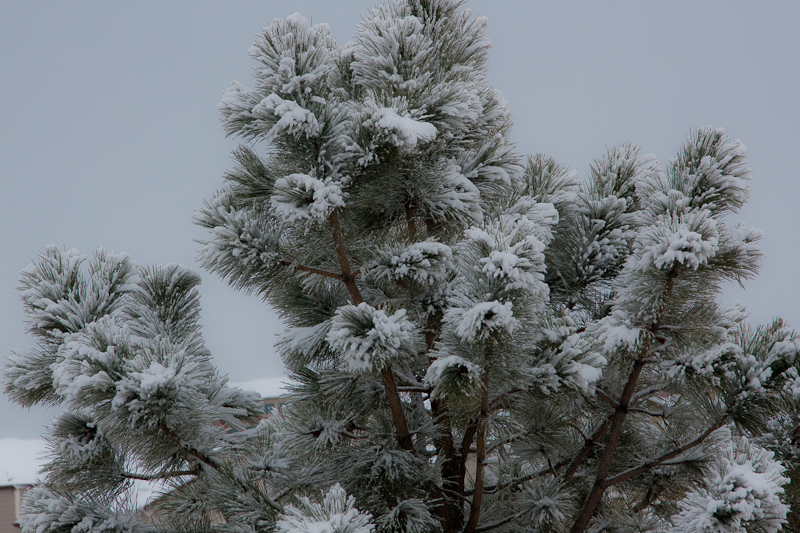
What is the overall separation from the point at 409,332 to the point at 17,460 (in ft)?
26.7

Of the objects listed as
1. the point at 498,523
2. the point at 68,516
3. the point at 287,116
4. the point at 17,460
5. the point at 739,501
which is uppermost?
the point at 17,460

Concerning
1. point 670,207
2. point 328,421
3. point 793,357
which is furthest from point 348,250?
point 793,357

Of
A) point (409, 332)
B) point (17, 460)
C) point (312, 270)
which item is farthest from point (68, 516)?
point (17, 460)

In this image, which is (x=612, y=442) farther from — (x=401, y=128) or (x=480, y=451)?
(x=401, y=128)

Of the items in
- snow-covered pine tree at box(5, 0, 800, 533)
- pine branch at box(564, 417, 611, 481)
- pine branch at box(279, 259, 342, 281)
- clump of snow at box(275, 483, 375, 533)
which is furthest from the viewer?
pine branch at box(564, 417, 611, 481)

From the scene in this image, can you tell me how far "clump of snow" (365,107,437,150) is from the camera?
3.94 ft

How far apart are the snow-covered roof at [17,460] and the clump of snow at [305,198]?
6694 mm

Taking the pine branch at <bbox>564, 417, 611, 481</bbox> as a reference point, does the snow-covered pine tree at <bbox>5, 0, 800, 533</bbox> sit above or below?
above

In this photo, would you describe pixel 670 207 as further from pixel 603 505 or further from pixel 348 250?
pixel 603 505

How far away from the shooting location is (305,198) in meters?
1.28

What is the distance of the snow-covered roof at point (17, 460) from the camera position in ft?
23.2

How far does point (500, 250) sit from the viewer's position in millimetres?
1127

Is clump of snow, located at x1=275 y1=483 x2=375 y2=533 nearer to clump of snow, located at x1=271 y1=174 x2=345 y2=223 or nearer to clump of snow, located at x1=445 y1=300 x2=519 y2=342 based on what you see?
clump of snow, located at x1=445 y1=300 x2=519 y2=342

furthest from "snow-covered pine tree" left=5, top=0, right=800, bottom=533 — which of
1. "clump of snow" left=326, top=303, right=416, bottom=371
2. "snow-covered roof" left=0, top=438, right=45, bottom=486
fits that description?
"snow-covered roof" left=0, top=438, right=45, bottom=486
